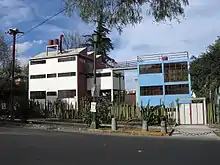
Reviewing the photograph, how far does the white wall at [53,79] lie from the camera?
169 ft

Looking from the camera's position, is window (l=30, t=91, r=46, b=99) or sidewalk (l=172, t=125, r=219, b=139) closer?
sidewalk (l=172, t=125, r=219, b=139)

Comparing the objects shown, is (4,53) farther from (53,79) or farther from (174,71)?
(174,71)

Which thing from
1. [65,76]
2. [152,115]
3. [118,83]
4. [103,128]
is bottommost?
[103,128]

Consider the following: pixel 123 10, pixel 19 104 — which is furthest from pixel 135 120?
pixel 123 10

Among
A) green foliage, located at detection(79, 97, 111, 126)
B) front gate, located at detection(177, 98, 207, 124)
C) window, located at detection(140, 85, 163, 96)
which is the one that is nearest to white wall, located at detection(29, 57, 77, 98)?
window, located at detection(140, 85, 163, 96)

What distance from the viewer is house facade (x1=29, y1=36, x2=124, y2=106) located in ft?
169

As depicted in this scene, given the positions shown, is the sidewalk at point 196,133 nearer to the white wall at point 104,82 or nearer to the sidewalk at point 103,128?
the sidewalk at point 103,128

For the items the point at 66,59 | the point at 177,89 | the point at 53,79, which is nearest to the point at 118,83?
the point at 66,59

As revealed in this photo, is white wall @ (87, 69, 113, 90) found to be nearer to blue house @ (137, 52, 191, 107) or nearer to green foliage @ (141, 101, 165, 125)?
blue house @ (137, 52, 191, 107)

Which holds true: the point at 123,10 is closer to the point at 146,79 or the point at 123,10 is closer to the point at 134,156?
the point at 134,156

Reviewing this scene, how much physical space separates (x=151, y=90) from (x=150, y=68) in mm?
3454

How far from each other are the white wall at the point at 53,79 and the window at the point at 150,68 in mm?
10477

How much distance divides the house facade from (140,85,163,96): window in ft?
12.9

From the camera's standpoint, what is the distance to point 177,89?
166 ft
